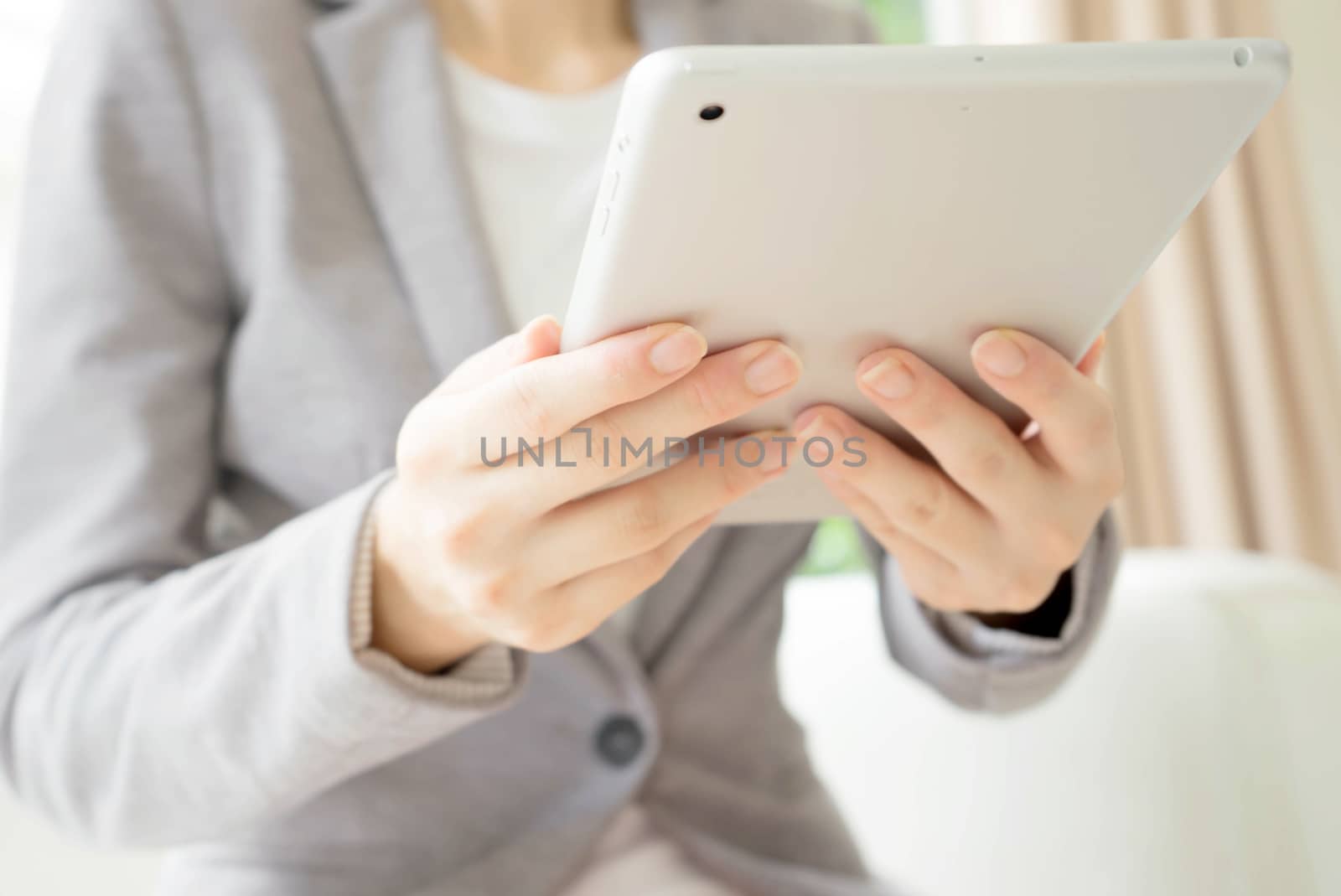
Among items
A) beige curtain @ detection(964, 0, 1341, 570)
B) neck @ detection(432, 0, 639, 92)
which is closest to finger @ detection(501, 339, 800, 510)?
neck @ detection(432, 0, 639, 92)

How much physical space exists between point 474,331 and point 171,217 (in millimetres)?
219

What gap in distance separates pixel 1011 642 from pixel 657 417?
0.35m

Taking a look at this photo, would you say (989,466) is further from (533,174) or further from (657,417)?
(533,174)

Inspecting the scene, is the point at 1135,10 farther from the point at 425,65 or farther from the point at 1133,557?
the point at 425,65

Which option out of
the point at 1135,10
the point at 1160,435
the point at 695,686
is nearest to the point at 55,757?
the point at 695,686

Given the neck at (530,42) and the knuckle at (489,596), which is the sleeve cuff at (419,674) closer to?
the knuckle at (489,596)

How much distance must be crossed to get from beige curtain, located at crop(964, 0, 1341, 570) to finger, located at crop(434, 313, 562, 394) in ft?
5.30

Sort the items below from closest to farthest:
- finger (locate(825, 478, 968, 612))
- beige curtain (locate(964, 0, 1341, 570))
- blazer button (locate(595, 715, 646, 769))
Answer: finger (locate(825, 478, 968, 612)) < blazer button (locate(595, 715, 646, 769)) < beige curtain (locate(964, 0, 1341, 570))

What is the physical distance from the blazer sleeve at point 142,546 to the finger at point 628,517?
0.35 ft

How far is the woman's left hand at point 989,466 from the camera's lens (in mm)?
445

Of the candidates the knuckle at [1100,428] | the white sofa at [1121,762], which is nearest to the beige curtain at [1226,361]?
the white sofa at [1121,762]

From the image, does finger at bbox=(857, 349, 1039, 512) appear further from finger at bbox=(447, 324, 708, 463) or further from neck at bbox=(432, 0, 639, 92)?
neck at bbox=(432, 0, 639, 92)

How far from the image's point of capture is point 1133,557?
1192mm

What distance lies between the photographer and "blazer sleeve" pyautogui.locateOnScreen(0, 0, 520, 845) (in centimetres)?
51
